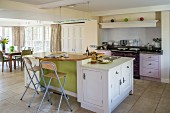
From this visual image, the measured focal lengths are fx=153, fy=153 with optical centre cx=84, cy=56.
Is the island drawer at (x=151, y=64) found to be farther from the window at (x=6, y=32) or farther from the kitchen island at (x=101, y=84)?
the window at (x=6, y=32)

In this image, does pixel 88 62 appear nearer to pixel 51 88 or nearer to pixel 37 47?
pixel 51 88

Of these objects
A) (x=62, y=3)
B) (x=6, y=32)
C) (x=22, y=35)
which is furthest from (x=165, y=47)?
(x=6, y=32)

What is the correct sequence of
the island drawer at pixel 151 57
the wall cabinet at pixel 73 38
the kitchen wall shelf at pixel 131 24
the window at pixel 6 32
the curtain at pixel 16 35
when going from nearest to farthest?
the island drawer at pixel 151 57
the kitchen wall shelf at pixel 131 24
the wall cabinet at pixel 73 38
the window at pixel 6 32
the curtain at pixel 16 35

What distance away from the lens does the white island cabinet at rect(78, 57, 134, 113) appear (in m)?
2.79

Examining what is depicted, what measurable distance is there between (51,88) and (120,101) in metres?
1.97

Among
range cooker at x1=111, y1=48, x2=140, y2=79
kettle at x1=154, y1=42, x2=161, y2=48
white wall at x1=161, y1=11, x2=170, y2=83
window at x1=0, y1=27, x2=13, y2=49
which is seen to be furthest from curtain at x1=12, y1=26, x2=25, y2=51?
white wall at x1=161, y1=11, x2=170, y2=83

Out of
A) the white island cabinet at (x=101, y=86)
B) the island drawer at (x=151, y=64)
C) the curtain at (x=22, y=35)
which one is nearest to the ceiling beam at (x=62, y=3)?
the white island cabinet at (x=101, y=86)

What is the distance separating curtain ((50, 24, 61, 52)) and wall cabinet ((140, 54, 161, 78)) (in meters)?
4.34

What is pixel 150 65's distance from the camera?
5020 millimetres

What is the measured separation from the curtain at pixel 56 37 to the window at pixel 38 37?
1.81 ft

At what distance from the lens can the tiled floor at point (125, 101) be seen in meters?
3.09

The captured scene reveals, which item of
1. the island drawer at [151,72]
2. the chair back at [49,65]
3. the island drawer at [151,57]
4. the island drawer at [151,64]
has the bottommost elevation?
the island drawer at [151,72]

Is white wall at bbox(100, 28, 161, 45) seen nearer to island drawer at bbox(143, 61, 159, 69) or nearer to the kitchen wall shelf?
the kitchen wall shelf

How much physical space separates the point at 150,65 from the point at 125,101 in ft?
6.83
